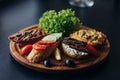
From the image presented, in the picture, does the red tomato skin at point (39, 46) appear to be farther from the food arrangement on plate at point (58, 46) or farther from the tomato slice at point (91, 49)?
the tomato slice at point (91, 49)

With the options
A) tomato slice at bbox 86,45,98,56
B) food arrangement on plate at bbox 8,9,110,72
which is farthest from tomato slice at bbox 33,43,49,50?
tomato slice at bbox 86,45,98,56

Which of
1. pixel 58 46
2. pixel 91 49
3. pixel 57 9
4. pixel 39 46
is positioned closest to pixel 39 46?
pixel 39 46

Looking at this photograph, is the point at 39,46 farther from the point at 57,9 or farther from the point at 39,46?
the point at 57,9

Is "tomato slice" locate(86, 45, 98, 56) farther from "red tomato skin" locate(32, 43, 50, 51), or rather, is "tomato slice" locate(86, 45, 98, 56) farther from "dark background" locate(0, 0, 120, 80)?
"red tomato skin" locate(32, 43, 50, 51)

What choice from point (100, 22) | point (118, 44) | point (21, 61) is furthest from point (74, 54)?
point (100, 22)

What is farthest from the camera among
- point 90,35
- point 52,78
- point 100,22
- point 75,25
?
point 100,22

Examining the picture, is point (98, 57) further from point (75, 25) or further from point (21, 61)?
point (21, 61)

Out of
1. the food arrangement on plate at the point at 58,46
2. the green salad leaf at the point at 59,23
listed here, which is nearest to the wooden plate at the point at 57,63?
the food arrangement on plate at the point at 58,46
